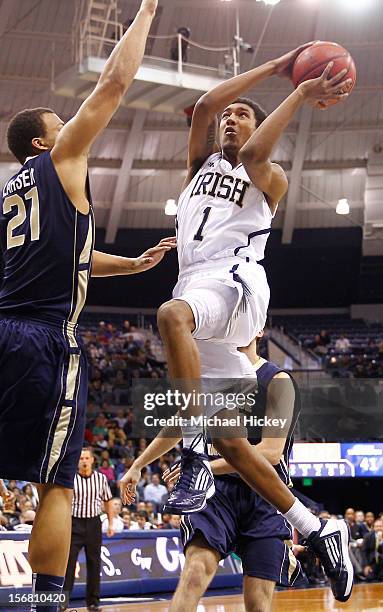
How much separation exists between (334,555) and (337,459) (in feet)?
51.8

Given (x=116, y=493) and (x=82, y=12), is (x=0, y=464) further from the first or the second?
(x=82, y=12)

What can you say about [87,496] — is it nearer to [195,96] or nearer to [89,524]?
[89,524]

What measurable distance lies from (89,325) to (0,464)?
26627 mm

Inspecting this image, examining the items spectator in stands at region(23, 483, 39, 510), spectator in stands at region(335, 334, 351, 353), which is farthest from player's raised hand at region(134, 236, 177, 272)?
spectator in stands at region(335, 334, 351, 353)

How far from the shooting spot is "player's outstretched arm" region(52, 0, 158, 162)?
4.39 meters

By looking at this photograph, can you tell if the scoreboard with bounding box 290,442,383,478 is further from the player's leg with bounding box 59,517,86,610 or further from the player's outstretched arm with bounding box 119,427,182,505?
the player's outstretched arm with bounding box 119,427,182,505

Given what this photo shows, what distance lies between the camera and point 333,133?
29.4m

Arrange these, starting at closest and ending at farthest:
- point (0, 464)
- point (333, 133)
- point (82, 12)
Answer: point (0, 464), point (82, 12), point (333, 133)

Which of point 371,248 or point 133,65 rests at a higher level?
point 371,248

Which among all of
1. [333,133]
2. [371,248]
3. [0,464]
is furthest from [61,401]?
[371,248]

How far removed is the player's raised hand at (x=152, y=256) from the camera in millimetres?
5559

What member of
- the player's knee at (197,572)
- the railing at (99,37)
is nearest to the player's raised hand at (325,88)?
the player's knee at (197,572)

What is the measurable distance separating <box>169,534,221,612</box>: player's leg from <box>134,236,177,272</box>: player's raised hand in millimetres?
1631

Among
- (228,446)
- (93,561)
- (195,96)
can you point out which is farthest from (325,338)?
(228,446)
